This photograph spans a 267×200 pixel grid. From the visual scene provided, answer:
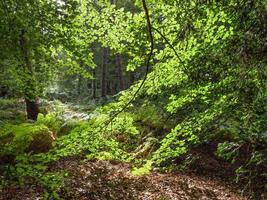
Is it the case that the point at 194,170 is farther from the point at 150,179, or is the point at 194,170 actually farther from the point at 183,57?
the point at 183,57

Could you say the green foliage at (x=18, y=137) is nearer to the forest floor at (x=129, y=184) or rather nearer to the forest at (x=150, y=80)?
the forest at (x=150, y=80)

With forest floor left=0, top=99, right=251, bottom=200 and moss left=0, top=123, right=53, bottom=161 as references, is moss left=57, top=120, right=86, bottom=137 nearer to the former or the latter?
forest floor left=0, top=99, right=251, bottom=200

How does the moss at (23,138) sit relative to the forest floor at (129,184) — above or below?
above

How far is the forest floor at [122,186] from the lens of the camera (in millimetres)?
7145

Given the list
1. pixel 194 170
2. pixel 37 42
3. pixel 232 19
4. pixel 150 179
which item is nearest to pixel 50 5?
pixel 37 42

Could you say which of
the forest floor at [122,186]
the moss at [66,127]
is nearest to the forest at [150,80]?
the forest floor at [122,186]

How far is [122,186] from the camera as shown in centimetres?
801

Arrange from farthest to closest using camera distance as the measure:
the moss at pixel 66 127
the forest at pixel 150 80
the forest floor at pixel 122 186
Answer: the moss at pixel 66 127 < the forest floor at pixel 122 186 < the forest at pixel 150 80

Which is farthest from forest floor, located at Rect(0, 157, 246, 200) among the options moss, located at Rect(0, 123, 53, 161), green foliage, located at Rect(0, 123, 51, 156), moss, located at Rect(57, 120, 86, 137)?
moss, located at Rect(57, 120, 86, 137)

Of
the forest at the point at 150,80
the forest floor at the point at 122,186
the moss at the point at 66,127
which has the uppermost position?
the forest at the point at 150,80

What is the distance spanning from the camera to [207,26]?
4461mm

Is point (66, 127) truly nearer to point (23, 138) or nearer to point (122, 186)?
point (23, 138)

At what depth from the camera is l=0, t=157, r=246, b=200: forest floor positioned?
7.14 m

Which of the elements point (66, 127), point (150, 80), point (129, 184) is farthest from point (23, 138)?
point (150, 80)
